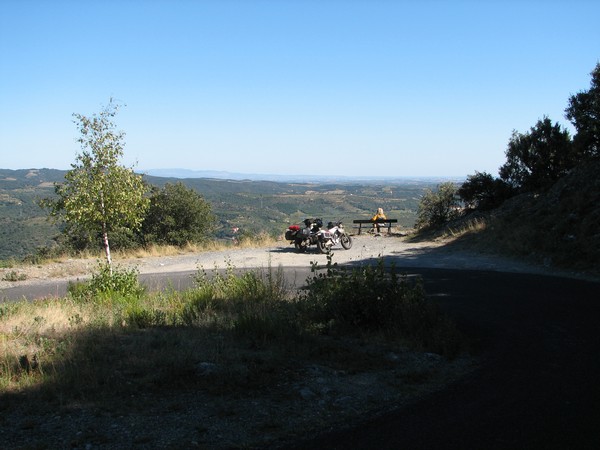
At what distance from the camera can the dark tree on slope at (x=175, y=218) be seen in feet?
95.8

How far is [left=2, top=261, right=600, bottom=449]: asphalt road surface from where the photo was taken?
3.63 m

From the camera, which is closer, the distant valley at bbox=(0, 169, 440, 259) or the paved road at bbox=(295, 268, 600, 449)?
the paved road at bbox=(295, 268, 600, 449)

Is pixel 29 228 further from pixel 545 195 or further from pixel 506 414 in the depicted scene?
pixel 506 414

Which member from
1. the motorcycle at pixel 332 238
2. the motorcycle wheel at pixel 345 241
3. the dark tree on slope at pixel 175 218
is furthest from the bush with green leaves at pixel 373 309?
the dark tree on slope at pixel 175 218

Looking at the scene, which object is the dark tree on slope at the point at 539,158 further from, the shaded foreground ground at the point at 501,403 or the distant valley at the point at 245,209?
the distant valley at the point at 245,209

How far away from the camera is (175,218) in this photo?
2998 cm

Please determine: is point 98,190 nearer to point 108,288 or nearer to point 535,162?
point 108,288

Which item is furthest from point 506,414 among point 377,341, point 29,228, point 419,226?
point 29,228

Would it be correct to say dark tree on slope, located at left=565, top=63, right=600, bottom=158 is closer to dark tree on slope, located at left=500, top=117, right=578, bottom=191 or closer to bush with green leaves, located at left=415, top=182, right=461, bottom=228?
dark tree on slope, located at left=500, top=117, right=578, bottom=191

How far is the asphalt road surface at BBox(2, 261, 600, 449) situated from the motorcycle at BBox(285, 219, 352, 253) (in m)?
9.97

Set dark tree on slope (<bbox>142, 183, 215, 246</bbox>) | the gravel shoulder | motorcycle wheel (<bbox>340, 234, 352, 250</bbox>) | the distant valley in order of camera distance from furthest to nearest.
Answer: the distant valley
dark tree on slope (<bbox>142, 183, 215, 246</bbox>)
motorcycle wheel (<bbox>340, 234, 352, 250</bbox>)
the gravel shoulder

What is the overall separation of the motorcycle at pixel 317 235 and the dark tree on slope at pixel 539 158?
873cm

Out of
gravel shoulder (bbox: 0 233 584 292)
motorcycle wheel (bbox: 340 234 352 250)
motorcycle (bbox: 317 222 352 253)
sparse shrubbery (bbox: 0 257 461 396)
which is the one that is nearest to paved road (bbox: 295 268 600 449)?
sparse shrubbery (bbox: 0 257 461 396)

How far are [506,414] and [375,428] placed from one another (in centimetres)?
114
